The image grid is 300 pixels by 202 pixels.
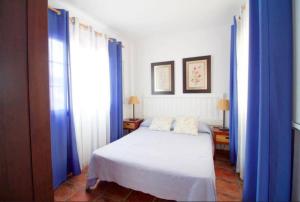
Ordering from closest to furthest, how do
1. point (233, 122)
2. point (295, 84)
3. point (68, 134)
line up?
1. point (295, 84)
2. point (68, 134)
3. point (233, 122)

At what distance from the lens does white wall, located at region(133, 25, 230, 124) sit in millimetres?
2887

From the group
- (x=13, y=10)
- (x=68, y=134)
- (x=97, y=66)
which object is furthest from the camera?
(x=97, y=66)

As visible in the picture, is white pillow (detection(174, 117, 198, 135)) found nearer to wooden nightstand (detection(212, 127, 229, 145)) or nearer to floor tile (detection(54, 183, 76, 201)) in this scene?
wooden nightstand (detection(212, 127, 229, 145))

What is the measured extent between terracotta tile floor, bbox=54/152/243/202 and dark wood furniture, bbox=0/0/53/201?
49.2 inches

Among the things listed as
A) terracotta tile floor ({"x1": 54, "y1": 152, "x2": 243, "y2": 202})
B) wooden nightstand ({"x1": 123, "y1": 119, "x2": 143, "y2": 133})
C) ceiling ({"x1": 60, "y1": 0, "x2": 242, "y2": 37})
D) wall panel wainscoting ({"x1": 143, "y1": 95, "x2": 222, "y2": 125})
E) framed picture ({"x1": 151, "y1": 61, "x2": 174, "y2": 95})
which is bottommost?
terracotta tile floor ({"x1": 54, "y1": 152, "x2": 243, "y2": 202})

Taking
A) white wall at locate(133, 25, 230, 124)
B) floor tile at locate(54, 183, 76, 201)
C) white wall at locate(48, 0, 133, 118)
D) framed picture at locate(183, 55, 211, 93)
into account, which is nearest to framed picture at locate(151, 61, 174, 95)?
white wall at locate(133, 25, 230, 124)

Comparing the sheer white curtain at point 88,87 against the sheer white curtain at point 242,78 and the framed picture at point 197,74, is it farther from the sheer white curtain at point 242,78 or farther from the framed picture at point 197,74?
the sheer white curtain at point 242,78

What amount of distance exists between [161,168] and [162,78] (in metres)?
2.31

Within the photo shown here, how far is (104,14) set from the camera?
245cm

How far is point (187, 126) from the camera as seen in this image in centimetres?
272

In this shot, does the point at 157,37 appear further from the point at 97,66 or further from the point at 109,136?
the point at 109,136

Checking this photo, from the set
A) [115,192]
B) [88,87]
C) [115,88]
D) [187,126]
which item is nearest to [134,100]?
[115,88]

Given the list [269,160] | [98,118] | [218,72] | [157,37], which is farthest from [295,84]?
[157,37]

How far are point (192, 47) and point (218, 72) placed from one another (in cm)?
79
